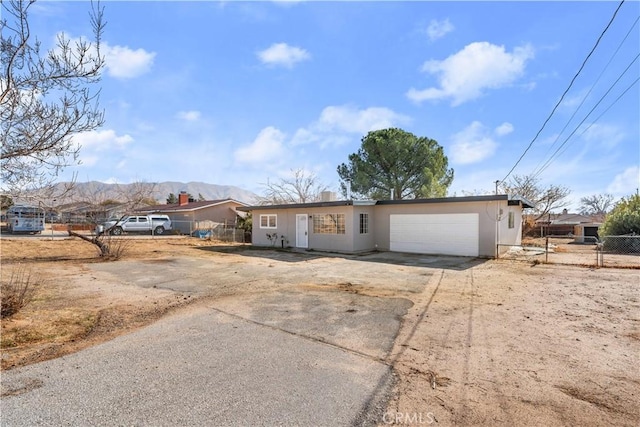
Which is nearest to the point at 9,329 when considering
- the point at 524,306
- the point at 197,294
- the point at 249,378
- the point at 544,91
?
Answer: the point at 197,294

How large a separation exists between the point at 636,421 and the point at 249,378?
3276mm

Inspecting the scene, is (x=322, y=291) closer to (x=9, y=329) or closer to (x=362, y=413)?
(x=362, y=413)

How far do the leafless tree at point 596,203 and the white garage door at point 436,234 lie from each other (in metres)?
47.9

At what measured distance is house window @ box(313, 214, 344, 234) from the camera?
50.5ft

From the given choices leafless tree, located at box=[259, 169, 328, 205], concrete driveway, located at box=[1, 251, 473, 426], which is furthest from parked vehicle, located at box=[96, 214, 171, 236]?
concrete driveway, located at box=[1, 251, 473, 426]

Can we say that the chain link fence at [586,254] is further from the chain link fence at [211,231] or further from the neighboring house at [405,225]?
the chain link fence at [211,231]

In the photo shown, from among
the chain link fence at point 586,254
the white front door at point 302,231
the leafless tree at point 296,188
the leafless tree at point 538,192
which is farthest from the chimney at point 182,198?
the leafless tree at point 538,192

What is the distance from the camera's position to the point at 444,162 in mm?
24234

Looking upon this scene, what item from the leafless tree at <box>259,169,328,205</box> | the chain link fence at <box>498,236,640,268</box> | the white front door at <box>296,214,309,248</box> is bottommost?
the chain link fence at <box>498,236,640,268</box>

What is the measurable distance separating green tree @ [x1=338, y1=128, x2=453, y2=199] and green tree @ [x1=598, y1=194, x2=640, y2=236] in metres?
9.30

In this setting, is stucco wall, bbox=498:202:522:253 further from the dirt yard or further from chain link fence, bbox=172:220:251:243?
chain link fence, bbox=172:220:251:243

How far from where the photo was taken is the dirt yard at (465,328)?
280 centimetres

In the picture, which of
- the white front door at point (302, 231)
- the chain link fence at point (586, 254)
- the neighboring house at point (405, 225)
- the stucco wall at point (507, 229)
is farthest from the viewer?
the white front door at point (302, 231)

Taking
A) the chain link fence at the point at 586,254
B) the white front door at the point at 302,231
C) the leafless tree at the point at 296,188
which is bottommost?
the chain link fence at the point at 586,254
